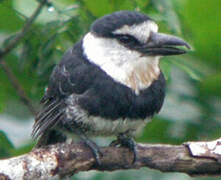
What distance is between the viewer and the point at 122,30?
4457mm

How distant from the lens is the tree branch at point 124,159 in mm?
4031

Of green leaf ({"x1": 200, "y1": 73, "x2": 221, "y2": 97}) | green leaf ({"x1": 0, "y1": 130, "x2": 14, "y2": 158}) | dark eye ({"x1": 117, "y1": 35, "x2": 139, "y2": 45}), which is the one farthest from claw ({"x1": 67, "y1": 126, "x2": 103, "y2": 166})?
green leaf ({"x1": 200, "y1": 73, "x2": 221, "y2": 97})

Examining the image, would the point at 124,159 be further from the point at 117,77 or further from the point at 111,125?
the point at 117,77

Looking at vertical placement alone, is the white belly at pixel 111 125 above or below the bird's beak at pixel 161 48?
below

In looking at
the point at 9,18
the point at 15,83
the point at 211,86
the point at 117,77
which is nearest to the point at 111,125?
the point at 117,77

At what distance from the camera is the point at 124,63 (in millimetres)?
4473

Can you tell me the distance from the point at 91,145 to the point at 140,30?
2.37ft

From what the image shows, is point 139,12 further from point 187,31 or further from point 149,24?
point 187,31

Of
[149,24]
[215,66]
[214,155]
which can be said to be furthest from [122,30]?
[215,66]

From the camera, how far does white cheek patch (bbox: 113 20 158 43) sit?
4.44 m

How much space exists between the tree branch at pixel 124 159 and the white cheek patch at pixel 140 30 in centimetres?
64

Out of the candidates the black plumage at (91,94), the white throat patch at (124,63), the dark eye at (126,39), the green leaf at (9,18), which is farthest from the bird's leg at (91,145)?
the green leaf at (9,18)

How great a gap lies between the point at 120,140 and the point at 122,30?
69 centimetres

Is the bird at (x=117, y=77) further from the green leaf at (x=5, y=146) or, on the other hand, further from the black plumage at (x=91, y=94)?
the green leaf at (x=5, y=146)
